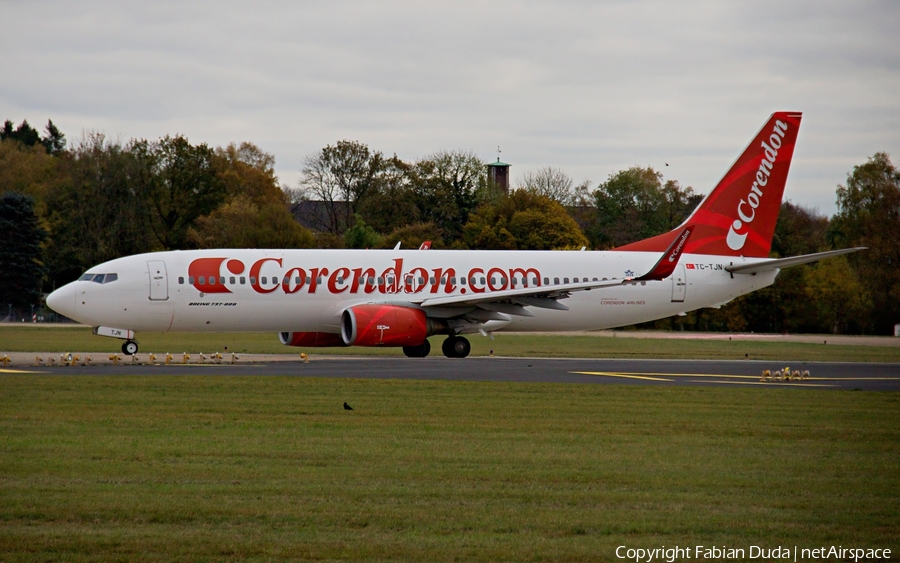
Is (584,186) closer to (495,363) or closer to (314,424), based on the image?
(495,363)

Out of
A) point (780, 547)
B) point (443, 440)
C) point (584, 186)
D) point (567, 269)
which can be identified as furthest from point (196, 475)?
point (584, 186)

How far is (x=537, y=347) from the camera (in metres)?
39.5

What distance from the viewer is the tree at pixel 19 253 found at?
230ft

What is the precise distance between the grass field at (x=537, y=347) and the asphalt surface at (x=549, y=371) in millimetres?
4077

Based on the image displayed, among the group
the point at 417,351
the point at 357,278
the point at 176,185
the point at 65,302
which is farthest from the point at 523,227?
the point at 65,302

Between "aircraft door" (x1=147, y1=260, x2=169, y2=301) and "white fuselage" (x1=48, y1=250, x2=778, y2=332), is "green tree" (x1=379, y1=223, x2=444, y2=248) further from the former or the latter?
"aircraft door" (x1=147, y1=260, x2=169, y2=301)

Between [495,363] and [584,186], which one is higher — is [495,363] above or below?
below

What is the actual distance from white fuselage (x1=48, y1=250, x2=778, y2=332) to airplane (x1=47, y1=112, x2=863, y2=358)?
42mm

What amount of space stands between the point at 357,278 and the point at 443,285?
288 centimetres

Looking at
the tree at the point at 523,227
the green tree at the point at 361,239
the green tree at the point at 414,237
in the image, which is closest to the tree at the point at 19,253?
the green tree at the point at 361,239

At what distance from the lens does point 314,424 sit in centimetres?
1559

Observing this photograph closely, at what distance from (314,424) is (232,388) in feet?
18.5

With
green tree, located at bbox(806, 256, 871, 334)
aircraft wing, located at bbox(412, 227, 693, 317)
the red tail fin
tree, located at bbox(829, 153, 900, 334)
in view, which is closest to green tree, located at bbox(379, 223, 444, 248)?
green tree, located at bbox(806, 256, 871, 334)

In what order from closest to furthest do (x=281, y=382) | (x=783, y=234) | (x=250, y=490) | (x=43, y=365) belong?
(x=250, y=490)
(x=281, y=382)
(x=43, y=365)
(x=783, y=234)
